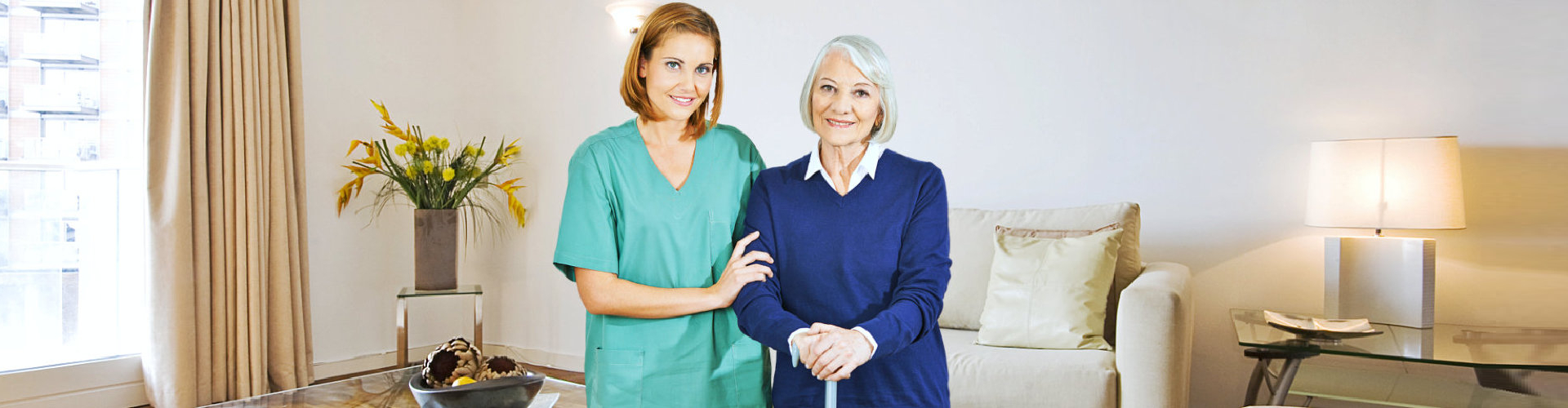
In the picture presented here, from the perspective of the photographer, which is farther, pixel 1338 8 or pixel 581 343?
pixel 581 343

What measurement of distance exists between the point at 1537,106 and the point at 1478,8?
0.33 metres

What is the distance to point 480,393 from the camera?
1504 mm

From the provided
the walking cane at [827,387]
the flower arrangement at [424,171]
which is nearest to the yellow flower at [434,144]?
the flower arrangement at [424,171]

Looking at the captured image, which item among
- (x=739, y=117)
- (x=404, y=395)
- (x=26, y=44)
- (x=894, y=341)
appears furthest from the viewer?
(x=739, y=117)

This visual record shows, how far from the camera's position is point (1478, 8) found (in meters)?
2.67

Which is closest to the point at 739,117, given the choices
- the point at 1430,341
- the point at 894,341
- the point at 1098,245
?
the point at 1098,245

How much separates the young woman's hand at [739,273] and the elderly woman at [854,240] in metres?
0.01

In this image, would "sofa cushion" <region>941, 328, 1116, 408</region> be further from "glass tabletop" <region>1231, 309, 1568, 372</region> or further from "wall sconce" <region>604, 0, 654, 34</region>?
"wall sconce" <region>604, 0, 654, 34</region>

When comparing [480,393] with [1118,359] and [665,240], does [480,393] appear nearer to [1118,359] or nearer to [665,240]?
[665,240]

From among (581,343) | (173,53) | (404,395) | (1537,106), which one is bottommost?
(581,343)

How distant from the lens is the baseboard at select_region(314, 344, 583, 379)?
4059 millimetres

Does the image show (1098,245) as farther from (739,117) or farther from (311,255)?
(311,255)

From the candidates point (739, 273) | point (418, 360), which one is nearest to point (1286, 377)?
point (739, 273)

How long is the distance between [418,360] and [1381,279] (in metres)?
4.00
